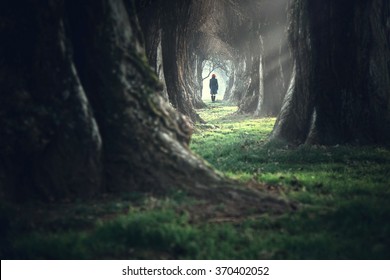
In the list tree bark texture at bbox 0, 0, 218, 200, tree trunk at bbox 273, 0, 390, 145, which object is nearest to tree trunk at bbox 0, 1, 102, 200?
tree bark texture at bbox 0, 0, 218, 200

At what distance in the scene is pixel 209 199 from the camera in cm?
618

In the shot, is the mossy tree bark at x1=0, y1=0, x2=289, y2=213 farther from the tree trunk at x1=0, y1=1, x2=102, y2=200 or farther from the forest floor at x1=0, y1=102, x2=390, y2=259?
the forest floor at x1=0, y1=102, x2=390, y2=259

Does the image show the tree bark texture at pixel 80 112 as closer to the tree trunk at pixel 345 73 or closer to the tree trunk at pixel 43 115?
the tree trunk at pixel 43 115

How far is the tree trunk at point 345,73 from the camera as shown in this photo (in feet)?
38.0

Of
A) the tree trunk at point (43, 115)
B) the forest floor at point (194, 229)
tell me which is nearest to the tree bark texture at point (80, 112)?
the tree trunk at point (43, 115)

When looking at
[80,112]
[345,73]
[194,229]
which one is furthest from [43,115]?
[345,73]

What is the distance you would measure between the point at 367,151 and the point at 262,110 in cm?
1418

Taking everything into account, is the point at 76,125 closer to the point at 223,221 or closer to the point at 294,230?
the point at 223,221

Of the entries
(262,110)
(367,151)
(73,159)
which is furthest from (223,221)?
(262,110)

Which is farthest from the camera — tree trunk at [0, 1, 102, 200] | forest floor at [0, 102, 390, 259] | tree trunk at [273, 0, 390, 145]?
tree trunk at [273, 0, 390, 145]

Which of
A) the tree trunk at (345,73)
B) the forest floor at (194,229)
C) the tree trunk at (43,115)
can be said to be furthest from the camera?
the tree trunk at (345,73)

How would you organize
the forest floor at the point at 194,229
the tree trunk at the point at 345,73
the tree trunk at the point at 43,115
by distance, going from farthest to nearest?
the tree trunk at the point at 345,73 < the tree trunk at the point at 43,115 < the forest floor at the point at 194,229

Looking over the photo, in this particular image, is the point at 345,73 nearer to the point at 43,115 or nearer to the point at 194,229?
the point at 194,229

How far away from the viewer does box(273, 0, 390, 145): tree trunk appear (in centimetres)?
1159
